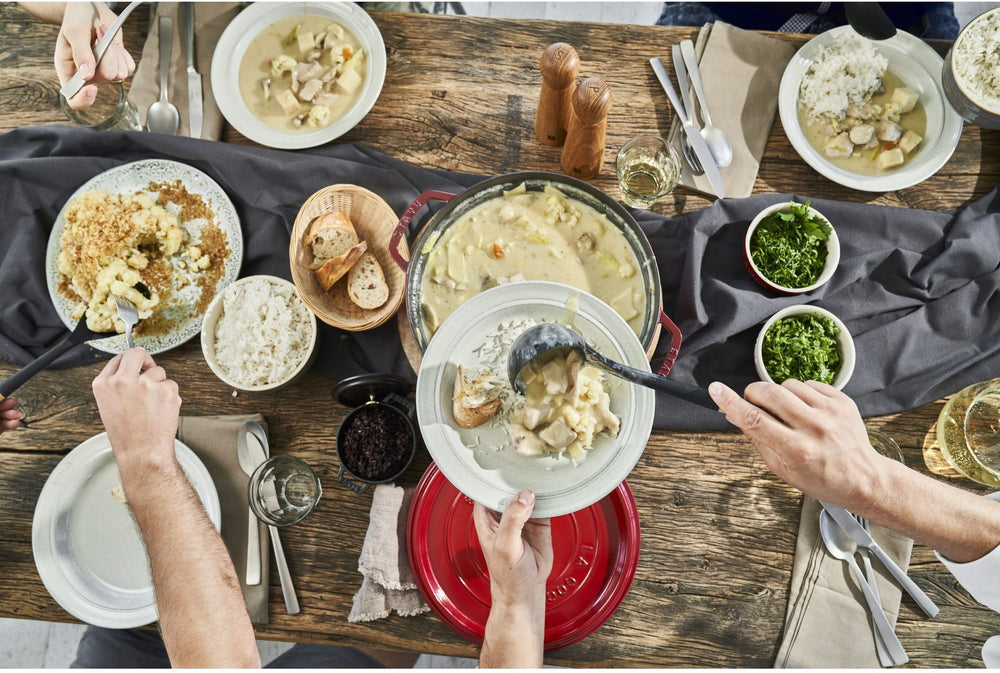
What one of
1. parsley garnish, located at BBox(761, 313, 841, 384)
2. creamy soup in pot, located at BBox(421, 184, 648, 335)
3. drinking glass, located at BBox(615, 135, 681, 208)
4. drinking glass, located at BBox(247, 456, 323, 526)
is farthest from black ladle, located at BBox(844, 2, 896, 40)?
drinking glass, located at BBox(247, 456, 323, 526)

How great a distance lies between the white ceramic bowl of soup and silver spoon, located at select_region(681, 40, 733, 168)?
1077 millimetres

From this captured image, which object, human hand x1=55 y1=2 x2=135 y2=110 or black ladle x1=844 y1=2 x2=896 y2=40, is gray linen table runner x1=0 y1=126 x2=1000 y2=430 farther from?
black ladle x1=844 y1=2 x2=896 y2=40

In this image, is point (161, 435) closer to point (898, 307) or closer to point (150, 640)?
point (150, 640)

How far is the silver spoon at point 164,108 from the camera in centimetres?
220

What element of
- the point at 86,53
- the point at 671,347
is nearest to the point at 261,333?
the point at 86,53

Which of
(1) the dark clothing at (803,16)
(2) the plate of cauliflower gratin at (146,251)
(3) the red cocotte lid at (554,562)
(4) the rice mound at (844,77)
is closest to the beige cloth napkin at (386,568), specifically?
(3) the red cocotte lid at (554,562)

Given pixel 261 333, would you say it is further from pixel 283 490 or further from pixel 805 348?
pixel 805 348

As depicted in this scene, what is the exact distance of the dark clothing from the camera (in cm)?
247

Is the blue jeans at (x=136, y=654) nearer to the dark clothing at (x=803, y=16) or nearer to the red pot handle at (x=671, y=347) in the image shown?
the red pot handle at (x=671, y=347)

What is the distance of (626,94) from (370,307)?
1.19 metres

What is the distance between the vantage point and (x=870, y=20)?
202 centimetres

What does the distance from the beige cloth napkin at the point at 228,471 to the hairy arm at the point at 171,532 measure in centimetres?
10

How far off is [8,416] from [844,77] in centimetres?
301

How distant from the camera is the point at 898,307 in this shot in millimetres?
2057
